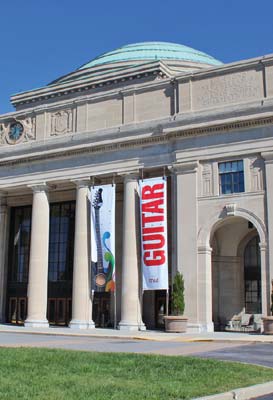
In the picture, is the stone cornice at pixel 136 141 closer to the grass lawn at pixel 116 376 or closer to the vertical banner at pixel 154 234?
the vertical banner at pixel 154 234

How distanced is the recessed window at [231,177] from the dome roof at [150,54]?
62.0 ft

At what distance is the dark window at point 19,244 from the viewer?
45688 millimetres

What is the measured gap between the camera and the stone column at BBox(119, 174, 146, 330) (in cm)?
3469

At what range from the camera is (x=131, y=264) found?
3509 cm

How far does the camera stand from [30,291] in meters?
38.9

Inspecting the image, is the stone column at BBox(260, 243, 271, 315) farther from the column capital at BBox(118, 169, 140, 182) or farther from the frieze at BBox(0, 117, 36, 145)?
the frieze at BBox(0, 117, 36, 145)

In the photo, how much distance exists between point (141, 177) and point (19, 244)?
15.1m

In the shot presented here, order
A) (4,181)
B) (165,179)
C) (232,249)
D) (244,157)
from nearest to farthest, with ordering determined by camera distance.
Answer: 1. (244,157)
2. (165,179)
3. (232,249)
4. (4,181)

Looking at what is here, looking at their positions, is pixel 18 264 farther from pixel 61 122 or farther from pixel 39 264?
pixel 61 122

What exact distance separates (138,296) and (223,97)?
13660 mm

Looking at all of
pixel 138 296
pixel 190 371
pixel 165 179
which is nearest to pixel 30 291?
pixel 138 296

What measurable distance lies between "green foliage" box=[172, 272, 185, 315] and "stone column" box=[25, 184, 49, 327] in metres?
10.7

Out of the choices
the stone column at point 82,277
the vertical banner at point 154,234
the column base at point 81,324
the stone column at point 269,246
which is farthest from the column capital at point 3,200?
the stone column at point 269,246

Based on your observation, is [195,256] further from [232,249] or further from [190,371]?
[190,371]
